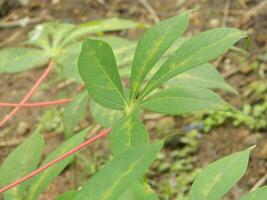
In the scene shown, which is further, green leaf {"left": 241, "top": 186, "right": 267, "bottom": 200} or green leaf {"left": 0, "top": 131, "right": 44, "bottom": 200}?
green leaf {"left": 0, "top": 131, "right": 44, "bottom": 200}

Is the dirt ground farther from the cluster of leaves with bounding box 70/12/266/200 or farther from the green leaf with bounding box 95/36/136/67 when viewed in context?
the cluster of leaves with bounding box 70/12/266/200

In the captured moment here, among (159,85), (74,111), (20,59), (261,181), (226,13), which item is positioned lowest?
(261,181)

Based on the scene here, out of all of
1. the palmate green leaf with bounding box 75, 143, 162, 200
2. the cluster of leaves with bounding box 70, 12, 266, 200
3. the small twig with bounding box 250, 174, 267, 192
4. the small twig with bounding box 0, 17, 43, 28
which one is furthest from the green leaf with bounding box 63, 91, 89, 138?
the small twig with bounding box 0, 17, 43, 28

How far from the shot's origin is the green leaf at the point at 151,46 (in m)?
0.92

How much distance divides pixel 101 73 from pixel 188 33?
2.00 metres

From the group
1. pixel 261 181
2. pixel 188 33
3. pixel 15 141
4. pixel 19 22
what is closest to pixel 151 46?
pixel 261 181

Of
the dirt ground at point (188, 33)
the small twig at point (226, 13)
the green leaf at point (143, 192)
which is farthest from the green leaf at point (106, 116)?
the small twig at point (226, 13)

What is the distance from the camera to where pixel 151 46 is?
0.93m

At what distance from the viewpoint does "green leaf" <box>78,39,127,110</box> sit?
85 centimetres

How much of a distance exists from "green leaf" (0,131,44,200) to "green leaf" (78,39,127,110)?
275 mm

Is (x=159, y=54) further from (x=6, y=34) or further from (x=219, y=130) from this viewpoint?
(x=6, y=34)

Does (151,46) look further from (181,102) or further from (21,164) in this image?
(21,164)

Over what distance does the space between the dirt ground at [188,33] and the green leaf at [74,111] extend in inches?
31.2

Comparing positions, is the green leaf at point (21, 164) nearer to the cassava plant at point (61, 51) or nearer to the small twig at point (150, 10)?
the cassava plant at point (61, 51)
